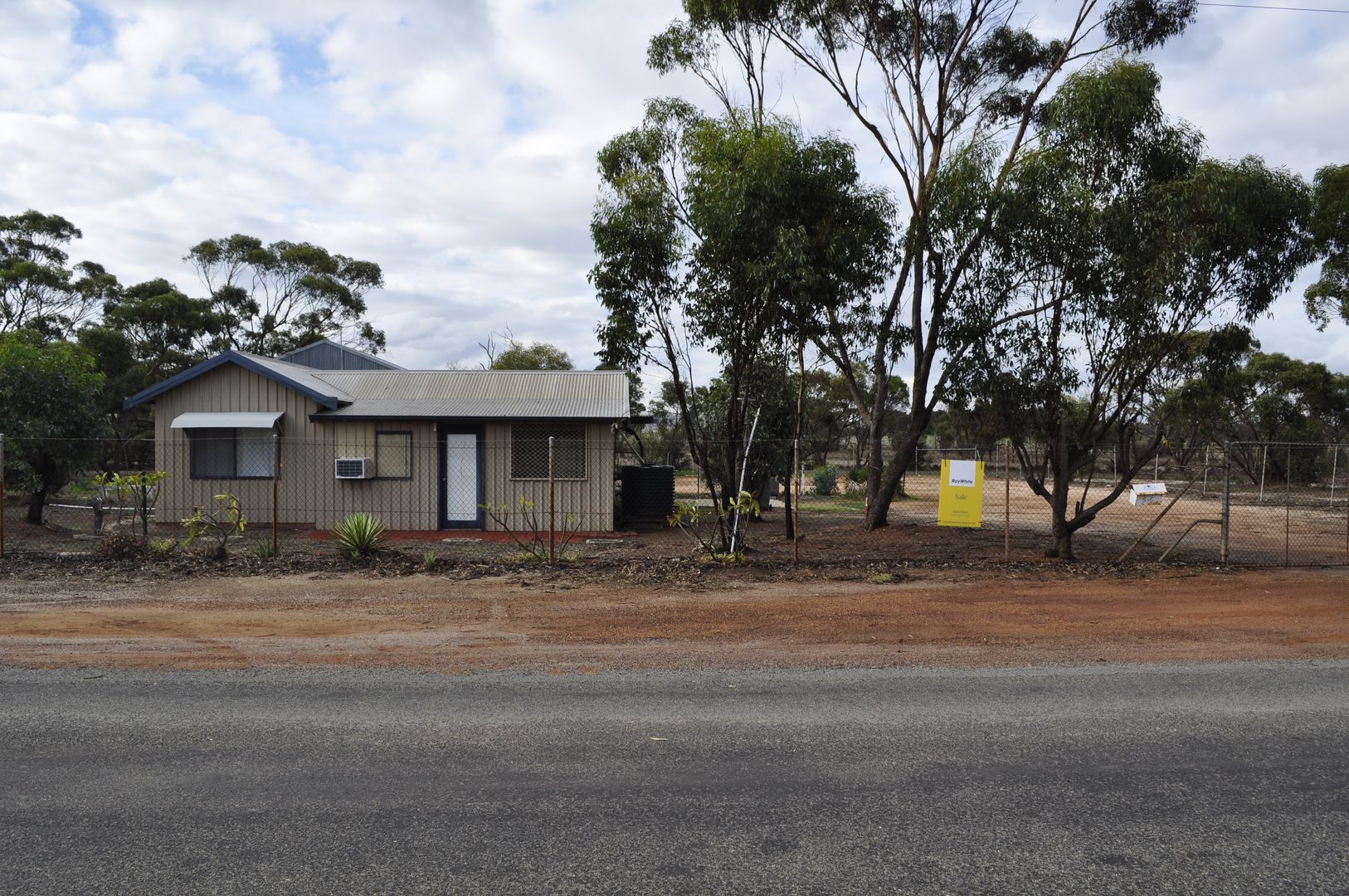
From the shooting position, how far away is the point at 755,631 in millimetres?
9008

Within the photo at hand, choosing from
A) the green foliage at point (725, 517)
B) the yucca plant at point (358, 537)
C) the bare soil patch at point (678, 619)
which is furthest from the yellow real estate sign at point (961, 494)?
the yucca plant at point (358, 537)

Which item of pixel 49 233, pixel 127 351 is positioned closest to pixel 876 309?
pixel 127 351

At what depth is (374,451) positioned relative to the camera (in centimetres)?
1850

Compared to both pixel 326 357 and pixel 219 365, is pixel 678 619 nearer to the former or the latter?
pixel 219 365

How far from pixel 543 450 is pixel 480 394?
2572 millimetres

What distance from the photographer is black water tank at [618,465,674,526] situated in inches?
791

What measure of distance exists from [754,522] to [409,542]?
303 inches

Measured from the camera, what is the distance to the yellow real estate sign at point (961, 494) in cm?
1574

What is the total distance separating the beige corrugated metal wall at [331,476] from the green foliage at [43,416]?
4.88 feet

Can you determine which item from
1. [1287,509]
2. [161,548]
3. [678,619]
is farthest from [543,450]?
[1287,509]

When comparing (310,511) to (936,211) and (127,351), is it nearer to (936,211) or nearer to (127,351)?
(936,211)

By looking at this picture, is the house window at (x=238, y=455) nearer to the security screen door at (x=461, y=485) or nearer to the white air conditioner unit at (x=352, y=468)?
the white air conditioner unit at (x=352, y=468)

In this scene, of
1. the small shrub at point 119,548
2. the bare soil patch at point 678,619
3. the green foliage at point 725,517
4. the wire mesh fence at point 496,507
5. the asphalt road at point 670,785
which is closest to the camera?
the asphalt road at point 670,785

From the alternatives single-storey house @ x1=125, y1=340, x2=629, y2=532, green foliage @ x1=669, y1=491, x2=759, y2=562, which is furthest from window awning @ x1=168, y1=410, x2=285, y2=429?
green foliage @ x1=669, y1=491, x2=759, y2=562
